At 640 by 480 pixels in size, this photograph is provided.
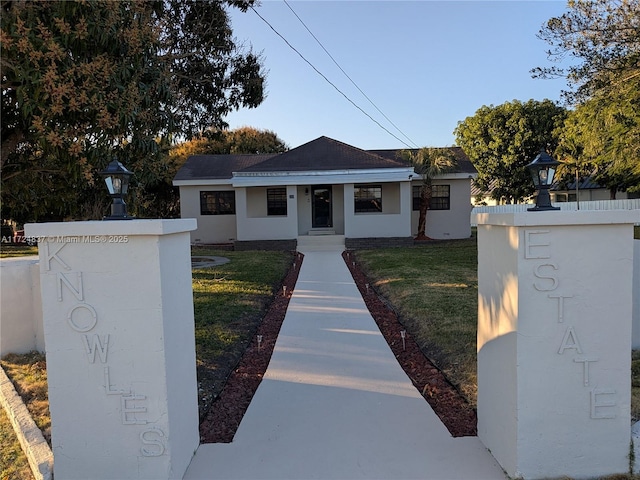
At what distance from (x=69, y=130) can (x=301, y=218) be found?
52.7 ft

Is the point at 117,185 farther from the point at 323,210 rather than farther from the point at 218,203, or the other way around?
the point at 218,203

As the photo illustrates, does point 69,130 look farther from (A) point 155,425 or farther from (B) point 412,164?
(B) point 412,164

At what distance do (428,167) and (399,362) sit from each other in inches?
612

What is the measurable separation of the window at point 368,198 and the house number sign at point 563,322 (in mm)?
16951

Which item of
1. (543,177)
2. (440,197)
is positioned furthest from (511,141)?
(543,177)

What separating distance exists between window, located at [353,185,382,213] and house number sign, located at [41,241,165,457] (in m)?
17.3

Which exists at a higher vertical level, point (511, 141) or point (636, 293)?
point (511, 141)

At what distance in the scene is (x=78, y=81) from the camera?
4.32 metres

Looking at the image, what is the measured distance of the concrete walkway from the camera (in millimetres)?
3060

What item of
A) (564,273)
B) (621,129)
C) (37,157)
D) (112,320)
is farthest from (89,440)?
(621,129)

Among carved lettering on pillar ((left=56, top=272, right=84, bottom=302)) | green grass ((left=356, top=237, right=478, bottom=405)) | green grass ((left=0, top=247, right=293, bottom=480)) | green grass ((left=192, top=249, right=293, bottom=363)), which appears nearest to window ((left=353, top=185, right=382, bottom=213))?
green grass ((left=356, top=237, right=478, bottom=405))

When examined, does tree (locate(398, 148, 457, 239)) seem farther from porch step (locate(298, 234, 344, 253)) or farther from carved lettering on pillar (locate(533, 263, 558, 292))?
carved lettering on pillar (locate(533, 263, 558, 292))

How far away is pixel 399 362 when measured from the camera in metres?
5.33

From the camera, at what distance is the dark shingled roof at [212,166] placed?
68.2 ft
